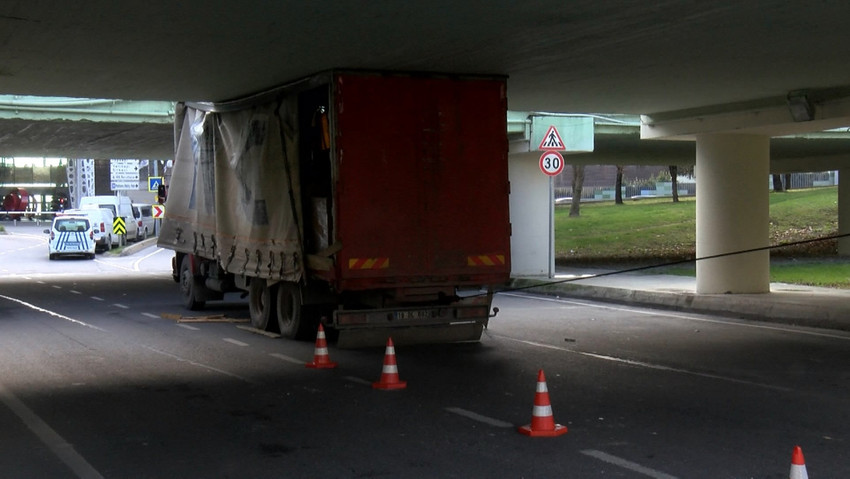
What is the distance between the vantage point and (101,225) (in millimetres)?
46312

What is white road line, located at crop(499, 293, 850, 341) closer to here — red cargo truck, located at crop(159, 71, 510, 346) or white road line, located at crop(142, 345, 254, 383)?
red cargo truck, located at crop(159, 71, 510, 346)

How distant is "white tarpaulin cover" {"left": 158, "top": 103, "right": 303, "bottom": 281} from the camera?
1495 centimetres

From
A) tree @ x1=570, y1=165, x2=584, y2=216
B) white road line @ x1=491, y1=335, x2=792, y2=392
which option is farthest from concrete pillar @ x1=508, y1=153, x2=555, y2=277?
tree @ x1=570, y1=165, x2=584, y2=216

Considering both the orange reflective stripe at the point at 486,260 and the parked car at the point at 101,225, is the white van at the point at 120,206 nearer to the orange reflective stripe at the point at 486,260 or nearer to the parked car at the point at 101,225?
the parked car at the point at 101,225

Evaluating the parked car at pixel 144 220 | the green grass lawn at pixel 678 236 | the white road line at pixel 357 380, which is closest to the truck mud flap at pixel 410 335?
the white road line at pixel 357 380

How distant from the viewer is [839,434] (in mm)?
8516

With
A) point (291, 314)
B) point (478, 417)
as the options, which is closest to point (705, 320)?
point (291, 314)

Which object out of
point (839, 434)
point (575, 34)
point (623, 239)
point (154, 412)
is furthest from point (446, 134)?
point (623, 239)

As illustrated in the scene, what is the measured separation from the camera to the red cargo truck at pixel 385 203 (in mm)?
13469

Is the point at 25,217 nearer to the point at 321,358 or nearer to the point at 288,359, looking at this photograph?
the point at 288,359

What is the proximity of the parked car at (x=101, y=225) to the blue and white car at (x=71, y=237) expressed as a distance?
97.4 inches

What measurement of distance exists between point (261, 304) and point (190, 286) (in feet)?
13.1

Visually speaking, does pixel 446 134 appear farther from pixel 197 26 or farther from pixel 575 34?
pixel 197 26

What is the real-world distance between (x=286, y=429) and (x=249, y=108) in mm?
8363
